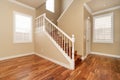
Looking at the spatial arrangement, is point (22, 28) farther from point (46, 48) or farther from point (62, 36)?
point (62, 36)

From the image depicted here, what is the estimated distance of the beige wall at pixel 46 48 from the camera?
10.6 ft

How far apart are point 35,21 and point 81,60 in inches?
142

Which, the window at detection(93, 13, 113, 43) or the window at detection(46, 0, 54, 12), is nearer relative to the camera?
the window at detection(93, 13, 113, 43)

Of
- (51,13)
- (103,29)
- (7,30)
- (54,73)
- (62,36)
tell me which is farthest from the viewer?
(51,13)

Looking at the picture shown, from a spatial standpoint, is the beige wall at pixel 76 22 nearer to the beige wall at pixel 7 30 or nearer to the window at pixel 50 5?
the window at pixel 50 5

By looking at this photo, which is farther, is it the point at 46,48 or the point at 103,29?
the point at 103,29

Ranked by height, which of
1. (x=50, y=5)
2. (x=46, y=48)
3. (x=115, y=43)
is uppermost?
(x=50, y=5)

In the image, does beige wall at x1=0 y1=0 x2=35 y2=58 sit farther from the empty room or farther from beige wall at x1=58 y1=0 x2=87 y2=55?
beige wall at x1=58 y1=0 x2=87 y2=55

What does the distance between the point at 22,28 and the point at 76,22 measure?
2.97 m

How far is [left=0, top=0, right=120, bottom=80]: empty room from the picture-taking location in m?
3.29

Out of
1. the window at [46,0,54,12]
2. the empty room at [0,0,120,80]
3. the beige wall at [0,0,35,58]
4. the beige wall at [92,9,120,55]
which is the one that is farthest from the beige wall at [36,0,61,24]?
the beige wall at [92,9,120,55]

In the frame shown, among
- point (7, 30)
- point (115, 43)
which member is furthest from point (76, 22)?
point (7, 30)

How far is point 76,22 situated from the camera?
402 centimetres

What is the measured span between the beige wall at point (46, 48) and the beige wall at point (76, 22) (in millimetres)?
1164
